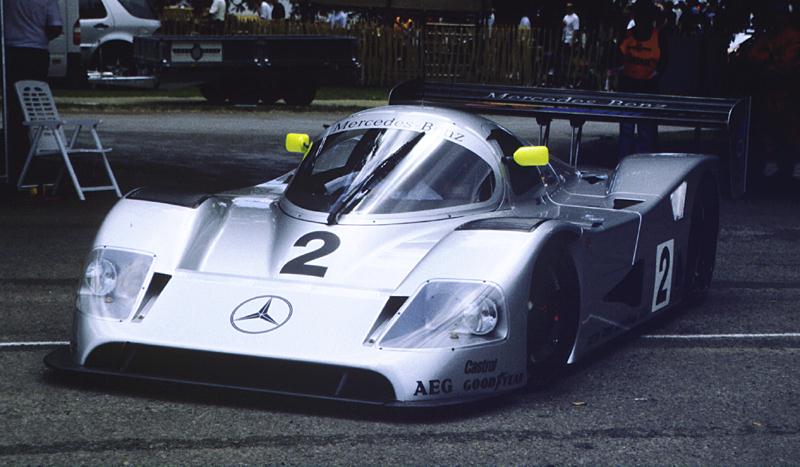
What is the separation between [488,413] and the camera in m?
5.49

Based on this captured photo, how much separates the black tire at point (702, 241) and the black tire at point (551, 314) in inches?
74.7

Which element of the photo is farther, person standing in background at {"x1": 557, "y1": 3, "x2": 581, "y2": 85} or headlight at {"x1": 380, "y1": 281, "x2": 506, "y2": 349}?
person standing in background at {"x1": 557, "y1": 3, "x2": 581, "y2": 85}

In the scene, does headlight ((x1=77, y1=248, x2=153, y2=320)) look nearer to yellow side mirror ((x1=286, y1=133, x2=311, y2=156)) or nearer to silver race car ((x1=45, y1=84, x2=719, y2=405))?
silver race car ((x1=45, y1=84, x2=719, y2=405))

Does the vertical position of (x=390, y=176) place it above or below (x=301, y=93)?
above

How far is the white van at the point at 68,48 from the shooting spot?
21844 mm

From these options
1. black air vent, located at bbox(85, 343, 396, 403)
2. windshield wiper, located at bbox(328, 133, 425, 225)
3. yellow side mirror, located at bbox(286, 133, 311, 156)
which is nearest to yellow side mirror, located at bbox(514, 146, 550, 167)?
windshield wiper, located at bbox(328, 133, 425, 225)

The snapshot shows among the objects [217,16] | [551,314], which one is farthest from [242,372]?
[217,16]

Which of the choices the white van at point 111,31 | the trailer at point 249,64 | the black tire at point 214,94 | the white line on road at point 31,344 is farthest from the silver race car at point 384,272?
the white van at point 111,31

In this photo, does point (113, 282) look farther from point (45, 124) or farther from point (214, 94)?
point (214, 94)

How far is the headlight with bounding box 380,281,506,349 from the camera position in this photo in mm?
5395

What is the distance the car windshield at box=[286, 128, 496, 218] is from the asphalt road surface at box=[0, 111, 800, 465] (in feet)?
3.38

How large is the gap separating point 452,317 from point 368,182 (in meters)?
1.31

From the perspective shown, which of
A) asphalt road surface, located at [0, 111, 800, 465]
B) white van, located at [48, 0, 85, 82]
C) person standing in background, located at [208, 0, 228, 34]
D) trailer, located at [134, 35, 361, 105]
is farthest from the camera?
person standing in background, located at [208, 0, 228, 34]

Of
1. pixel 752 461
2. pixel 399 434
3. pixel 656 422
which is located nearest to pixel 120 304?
pixel 399 434
